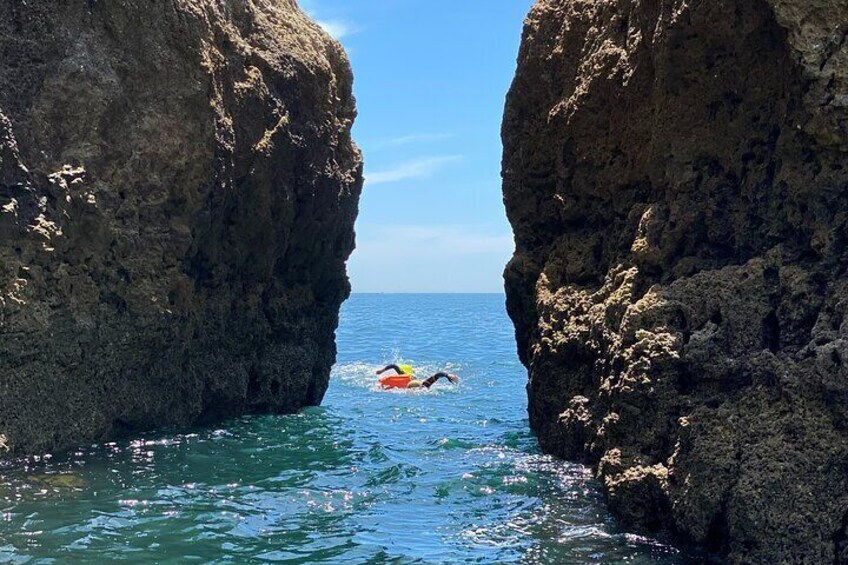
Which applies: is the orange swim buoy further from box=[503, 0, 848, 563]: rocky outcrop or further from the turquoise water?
box=[503, 0, 848, 563]: rocky outcrop

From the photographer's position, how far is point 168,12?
13.1m

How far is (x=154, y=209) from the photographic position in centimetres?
1292

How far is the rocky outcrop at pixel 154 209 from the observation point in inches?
449

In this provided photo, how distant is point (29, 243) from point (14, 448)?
2.61 meters

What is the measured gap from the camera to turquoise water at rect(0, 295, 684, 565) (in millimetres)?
8078

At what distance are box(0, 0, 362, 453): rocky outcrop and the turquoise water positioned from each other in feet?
2.97

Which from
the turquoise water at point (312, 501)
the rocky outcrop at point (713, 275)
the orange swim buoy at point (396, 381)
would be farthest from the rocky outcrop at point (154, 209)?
the rocky outcrop at point (713, 275)

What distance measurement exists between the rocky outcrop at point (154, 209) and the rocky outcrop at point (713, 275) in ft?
19.1

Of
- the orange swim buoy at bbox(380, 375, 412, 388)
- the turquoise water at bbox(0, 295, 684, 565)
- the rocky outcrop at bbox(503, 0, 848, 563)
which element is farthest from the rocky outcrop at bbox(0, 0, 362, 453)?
the rocky outcrop at bbox(503, 0, 848, 563)

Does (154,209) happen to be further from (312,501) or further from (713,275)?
(713,275)

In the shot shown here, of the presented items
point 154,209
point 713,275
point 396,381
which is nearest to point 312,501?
point 713,275

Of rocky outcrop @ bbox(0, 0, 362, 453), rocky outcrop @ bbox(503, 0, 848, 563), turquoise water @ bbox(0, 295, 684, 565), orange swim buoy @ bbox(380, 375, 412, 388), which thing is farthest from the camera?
orange swim buoy @ bbox(380, 375, 412, 388)

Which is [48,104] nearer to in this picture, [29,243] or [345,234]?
[29,243]

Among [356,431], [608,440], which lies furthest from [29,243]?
[608,440]
